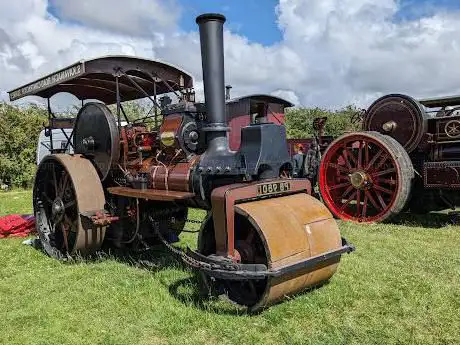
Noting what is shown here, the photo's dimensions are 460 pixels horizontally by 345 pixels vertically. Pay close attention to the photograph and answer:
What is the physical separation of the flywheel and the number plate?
208cm

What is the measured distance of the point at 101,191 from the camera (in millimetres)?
4988

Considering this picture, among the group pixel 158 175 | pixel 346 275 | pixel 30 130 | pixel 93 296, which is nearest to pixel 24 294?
pixel 93 296

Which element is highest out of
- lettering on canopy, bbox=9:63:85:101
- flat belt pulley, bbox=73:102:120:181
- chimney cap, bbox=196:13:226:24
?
chimney cap, bbox=196:13:226:24

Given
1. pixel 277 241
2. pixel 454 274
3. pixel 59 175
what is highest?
pixel 59 175

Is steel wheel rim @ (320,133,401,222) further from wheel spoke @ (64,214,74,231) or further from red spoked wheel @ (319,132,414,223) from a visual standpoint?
wheel spoke @ (64,214,74,231)

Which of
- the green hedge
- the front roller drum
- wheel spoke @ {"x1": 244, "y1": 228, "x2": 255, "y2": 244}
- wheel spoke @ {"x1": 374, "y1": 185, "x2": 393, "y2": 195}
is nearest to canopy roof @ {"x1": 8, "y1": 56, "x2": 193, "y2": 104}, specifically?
the front roller drum

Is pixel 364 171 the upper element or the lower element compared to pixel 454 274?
upper

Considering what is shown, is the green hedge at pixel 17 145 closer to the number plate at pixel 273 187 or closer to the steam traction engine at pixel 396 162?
the steam traction engine at pixel 396 162

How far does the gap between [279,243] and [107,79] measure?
3409 mm

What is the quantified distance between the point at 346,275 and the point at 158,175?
1979mm

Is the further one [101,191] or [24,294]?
[101,191]

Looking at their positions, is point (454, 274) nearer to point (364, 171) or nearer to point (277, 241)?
point (277, 241)

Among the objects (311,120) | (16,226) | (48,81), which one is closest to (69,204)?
(48,81)

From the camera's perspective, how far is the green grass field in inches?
123
